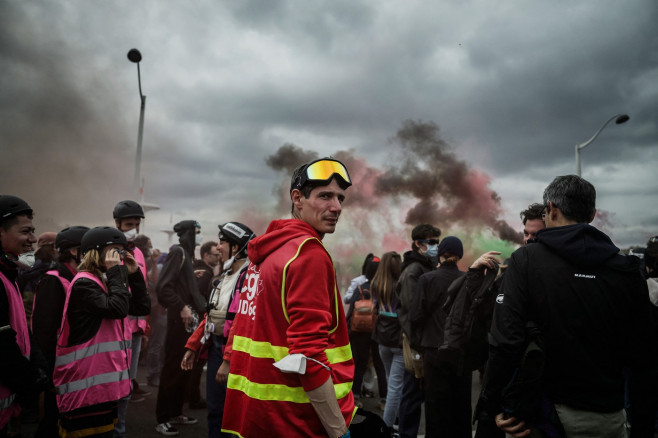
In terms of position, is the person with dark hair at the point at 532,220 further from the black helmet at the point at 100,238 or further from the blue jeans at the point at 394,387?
the black helmet at the point at 100,238

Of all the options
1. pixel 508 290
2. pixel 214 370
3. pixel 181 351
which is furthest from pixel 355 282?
pixel 508 290

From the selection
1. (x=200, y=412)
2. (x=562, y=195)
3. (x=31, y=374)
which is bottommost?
(x=200, y=412)

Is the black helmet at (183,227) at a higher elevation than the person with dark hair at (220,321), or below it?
higher

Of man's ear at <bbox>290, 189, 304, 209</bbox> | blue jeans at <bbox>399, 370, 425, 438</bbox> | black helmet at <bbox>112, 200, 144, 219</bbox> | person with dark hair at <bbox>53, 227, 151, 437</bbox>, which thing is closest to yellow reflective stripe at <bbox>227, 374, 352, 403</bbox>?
man's ear at <bbox>290, 189, 304, 209</bbox>

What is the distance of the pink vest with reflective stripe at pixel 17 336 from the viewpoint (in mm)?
2525

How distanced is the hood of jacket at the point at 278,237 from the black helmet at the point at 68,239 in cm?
285

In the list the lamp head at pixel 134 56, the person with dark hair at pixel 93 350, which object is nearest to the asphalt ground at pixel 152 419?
the person with dark hair at pixel 93 350

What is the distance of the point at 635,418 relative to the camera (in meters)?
3.06

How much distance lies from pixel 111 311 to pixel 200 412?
352cm

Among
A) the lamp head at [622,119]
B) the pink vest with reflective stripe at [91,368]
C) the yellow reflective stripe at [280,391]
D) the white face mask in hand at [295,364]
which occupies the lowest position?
the pink vest with reflective stripe at [91,368]

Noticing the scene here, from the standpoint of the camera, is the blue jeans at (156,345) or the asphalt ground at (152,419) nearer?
the asphalt ground at (152,419)

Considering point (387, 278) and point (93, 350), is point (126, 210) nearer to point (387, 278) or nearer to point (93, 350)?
point (93, 350)

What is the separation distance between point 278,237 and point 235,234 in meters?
2.41

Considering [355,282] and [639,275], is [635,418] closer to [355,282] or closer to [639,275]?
[639,275]
